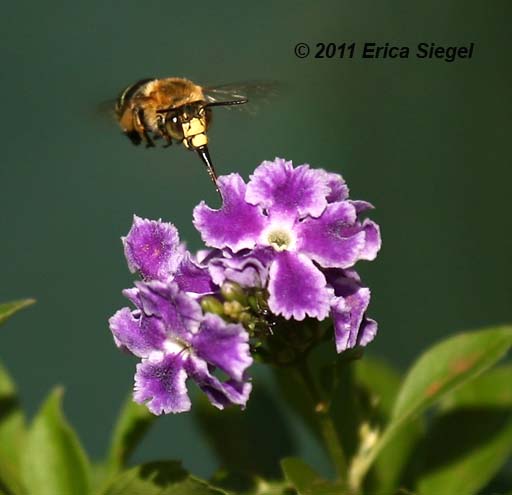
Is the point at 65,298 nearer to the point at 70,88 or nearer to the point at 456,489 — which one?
the point at 70,88

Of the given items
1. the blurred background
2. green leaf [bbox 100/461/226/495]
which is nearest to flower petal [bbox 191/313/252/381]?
green leaf [bbox 100/461/226/495]

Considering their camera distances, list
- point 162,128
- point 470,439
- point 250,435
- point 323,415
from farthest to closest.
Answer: point 250,435, point 470,439, point 162,128, point 323,415

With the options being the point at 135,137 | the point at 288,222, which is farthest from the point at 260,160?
the point at 288,222

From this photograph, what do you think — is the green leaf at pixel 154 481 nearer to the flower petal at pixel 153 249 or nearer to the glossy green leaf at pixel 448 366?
the flower petal at pixel 153 249

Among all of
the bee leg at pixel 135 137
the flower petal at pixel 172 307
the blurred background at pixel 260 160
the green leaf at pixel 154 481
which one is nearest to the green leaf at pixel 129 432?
the green leaf at pixel 154 481

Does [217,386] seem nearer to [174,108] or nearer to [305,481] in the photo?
[305,481]

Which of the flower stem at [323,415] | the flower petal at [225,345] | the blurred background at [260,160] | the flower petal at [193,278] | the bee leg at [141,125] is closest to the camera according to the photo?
the flower petal at [225,345]

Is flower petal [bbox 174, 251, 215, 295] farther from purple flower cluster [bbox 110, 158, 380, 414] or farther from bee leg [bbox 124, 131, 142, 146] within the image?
bee leg [bbox 124, 131, 142, 146]

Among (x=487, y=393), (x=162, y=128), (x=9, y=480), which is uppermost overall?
(x=162, y=128)
